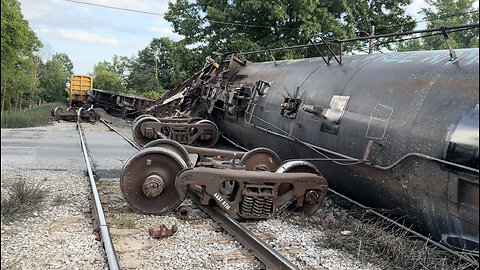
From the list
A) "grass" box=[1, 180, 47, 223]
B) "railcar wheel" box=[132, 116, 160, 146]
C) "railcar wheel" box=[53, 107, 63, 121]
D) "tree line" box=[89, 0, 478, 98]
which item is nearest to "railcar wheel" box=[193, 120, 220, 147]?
"railcar wheel" box=[132, 116, 160, 146]

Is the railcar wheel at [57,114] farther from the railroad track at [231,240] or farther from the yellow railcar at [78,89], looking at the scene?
the railroad track at [231,240]

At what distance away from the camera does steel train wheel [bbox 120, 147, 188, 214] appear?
5.62 meters

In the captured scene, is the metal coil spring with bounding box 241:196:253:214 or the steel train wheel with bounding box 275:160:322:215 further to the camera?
the steel train wheel with bounding box 275:160:322:215

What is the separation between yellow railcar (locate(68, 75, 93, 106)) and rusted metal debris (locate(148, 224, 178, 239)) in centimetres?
3180

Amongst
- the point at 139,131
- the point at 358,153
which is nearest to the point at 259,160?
the point at 358,153

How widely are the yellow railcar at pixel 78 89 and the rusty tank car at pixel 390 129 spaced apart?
98.1ft

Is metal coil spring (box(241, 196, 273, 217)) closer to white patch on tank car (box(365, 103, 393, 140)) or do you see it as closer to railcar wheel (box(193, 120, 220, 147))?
white patch on tank car (box(365, 103, 393, 140))

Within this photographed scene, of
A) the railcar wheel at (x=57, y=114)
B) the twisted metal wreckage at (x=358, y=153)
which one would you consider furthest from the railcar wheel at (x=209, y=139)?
the railcar wheel at (x=57, y=114)

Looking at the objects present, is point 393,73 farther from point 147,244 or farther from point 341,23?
point 341,23

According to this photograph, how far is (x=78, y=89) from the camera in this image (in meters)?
35.0

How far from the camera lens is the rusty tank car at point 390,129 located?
4.13m

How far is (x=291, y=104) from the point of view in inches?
288

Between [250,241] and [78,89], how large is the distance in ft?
112

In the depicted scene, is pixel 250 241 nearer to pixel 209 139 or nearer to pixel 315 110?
pixel 315 110
